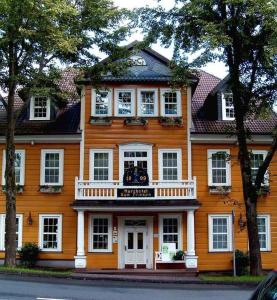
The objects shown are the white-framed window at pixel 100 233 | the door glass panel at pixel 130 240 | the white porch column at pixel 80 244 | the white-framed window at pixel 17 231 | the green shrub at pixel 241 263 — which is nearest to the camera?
the white porch column at pixel 80 244

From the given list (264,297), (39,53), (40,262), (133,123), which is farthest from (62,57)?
(264,297)

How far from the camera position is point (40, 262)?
27.5m

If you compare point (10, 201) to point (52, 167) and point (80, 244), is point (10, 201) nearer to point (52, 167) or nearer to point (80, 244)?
point (80, 244)

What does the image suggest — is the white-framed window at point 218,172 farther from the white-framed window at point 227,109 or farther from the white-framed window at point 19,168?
the white-framed window at point 19,168

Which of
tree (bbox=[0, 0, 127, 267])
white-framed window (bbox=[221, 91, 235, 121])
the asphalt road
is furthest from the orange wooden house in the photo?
the asphalt road

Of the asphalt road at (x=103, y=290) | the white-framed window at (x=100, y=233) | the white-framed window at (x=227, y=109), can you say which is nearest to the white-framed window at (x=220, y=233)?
the white-framed window at (x=100, y=233)

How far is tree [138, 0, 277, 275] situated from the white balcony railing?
573cm

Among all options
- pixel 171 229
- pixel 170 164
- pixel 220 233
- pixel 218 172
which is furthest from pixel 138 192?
pixel 220 233

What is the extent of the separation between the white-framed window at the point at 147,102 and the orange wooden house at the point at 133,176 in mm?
55

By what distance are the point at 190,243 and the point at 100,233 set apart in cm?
481

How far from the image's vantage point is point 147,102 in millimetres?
28766

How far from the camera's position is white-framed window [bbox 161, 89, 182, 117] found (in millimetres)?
28609

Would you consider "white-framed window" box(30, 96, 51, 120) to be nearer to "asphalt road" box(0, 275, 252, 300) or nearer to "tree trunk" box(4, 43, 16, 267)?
"tree trunk" box(4, 43, 16, 267)

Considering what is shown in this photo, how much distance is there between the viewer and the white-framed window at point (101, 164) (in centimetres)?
2802
